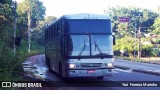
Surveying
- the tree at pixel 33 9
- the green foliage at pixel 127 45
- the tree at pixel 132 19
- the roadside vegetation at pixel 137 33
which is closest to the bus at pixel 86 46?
the tree at pixel 33 9

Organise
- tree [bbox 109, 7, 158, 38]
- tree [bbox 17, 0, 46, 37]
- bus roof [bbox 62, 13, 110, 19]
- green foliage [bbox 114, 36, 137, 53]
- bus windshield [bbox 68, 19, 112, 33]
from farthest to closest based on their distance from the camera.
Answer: tree [bbox 109, 7, 158, 38] < tree [bbox 17, 0, 46, 37] < green foliage [bbox 114, 36, 137, 53] < bus roof [bbox 62, 13, 110, 19] < bus windshield [bbox 68, 19, 112, 33]

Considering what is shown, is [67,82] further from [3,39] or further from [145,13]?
[145,13]

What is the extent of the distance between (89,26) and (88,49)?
1.18 m

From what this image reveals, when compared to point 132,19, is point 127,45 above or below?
below

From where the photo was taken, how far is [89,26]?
54.2 feet

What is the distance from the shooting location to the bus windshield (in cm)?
1638

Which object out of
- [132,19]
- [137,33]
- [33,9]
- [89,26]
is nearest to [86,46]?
[89,26]

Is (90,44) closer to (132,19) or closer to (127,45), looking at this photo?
(127,45)

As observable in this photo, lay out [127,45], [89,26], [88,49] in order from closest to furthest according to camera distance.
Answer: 1. [88,49]
2. [89,26]
3. [127,45]

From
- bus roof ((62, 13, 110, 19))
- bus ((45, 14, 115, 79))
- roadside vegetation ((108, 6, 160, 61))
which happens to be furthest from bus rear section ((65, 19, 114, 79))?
roadside vegetation ((108, 6, 160, 61))

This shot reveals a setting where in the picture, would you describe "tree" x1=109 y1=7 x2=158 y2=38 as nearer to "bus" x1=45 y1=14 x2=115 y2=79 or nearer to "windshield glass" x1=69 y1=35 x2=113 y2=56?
"bus" x1=45 y1=14 x2=115 y2=79

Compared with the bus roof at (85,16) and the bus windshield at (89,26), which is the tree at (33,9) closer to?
the bus roof at (85,16)

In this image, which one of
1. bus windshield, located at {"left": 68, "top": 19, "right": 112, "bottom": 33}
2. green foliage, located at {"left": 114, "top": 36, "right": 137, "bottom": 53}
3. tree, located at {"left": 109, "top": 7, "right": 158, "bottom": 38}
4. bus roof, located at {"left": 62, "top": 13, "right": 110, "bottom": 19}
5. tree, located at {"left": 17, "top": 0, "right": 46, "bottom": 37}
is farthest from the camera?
tree, located at {"left": 109, "top": 7, "right": 158, "bottom": 38}

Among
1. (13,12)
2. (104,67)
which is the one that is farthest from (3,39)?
(13,12)
